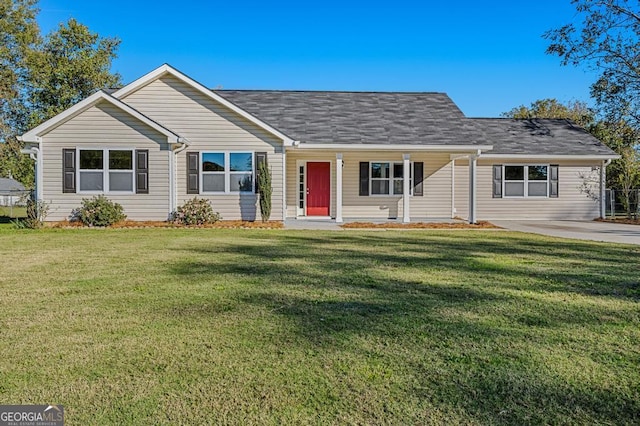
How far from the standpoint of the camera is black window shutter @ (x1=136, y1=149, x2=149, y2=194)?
15078mm

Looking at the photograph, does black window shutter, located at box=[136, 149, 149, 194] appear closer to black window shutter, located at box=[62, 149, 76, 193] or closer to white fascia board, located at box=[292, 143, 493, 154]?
black window shutter, located at box=[62, 149, 76, 193]

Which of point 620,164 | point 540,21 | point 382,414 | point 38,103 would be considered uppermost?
point 540,21

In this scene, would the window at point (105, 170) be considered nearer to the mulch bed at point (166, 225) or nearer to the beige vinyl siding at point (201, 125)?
the mulch bed at point (166, 225)

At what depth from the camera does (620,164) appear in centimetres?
2275

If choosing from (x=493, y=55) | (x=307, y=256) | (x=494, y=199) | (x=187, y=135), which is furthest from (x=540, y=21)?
(x=307, y=256)

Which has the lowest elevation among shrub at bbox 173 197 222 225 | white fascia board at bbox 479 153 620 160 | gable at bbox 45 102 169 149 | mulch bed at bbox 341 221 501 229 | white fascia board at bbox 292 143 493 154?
mulch bed at bbox 341 221 501 229

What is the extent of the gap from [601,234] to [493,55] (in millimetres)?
15355

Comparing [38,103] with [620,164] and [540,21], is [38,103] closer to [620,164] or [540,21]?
[540,21]

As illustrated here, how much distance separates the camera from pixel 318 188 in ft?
60.7

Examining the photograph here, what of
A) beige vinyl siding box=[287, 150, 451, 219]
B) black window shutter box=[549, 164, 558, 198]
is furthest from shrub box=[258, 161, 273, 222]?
black window shutter box=[549, 164, 558, 198]

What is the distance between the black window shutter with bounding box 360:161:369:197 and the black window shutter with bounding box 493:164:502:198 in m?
5.42

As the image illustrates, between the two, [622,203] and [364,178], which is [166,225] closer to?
[364,178]

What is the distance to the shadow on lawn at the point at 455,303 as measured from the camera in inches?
118

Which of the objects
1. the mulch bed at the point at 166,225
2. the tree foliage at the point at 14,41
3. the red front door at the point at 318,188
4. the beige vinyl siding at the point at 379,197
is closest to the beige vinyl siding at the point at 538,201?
the beige vinyl siding at the point at 379,197
